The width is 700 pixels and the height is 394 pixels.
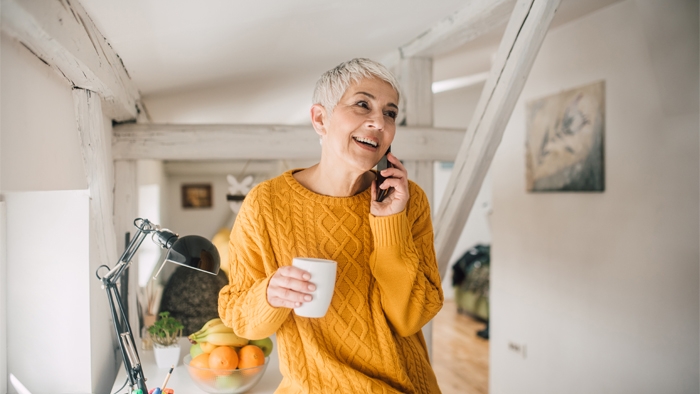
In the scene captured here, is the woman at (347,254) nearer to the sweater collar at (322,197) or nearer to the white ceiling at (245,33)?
the sweater collar at (322,197)

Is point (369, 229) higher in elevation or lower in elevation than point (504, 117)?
lower

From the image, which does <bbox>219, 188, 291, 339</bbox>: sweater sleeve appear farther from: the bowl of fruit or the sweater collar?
the bowl of fruit

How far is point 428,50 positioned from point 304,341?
1.29 meters

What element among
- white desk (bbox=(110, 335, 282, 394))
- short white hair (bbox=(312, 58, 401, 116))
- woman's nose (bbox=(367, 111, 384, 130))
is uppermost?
short white hair (bbox=(312, 58, 401, 116))

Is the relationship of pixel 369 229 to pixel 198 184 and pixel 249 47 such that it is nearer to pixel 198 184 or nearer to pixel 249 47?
pixel 249 47

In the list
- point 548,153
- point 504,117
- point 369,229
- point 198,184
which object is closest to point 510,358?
point 548,153

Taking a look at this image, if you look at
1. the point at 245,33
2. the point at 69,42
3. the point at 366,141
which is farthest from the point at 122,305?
the point at 245,33

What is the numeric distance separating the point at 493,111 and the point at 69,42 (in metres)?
1.17

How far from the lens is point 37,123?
1064mm

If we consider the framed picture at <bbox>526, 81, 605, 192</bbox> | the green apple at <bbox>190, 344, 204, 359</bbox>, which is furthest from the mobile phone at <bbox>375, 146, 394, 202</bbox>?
the framed picture at <bbox>526, 81, 605, 192</bbox>

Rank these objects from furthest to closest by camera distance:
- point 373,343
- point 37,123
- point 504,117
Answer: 1. point 504,117
2. point 373,343
3. point 37,123

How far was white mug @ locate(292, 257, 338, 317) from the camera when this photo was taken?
3.07ft

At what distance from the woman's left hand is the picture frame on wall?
4.19m

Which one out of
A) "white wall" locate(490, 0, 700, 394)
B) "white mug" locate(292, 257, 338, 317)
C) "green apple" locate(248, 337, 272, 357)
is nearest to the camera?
"white mug" locate(292, 257, 338, 317)
